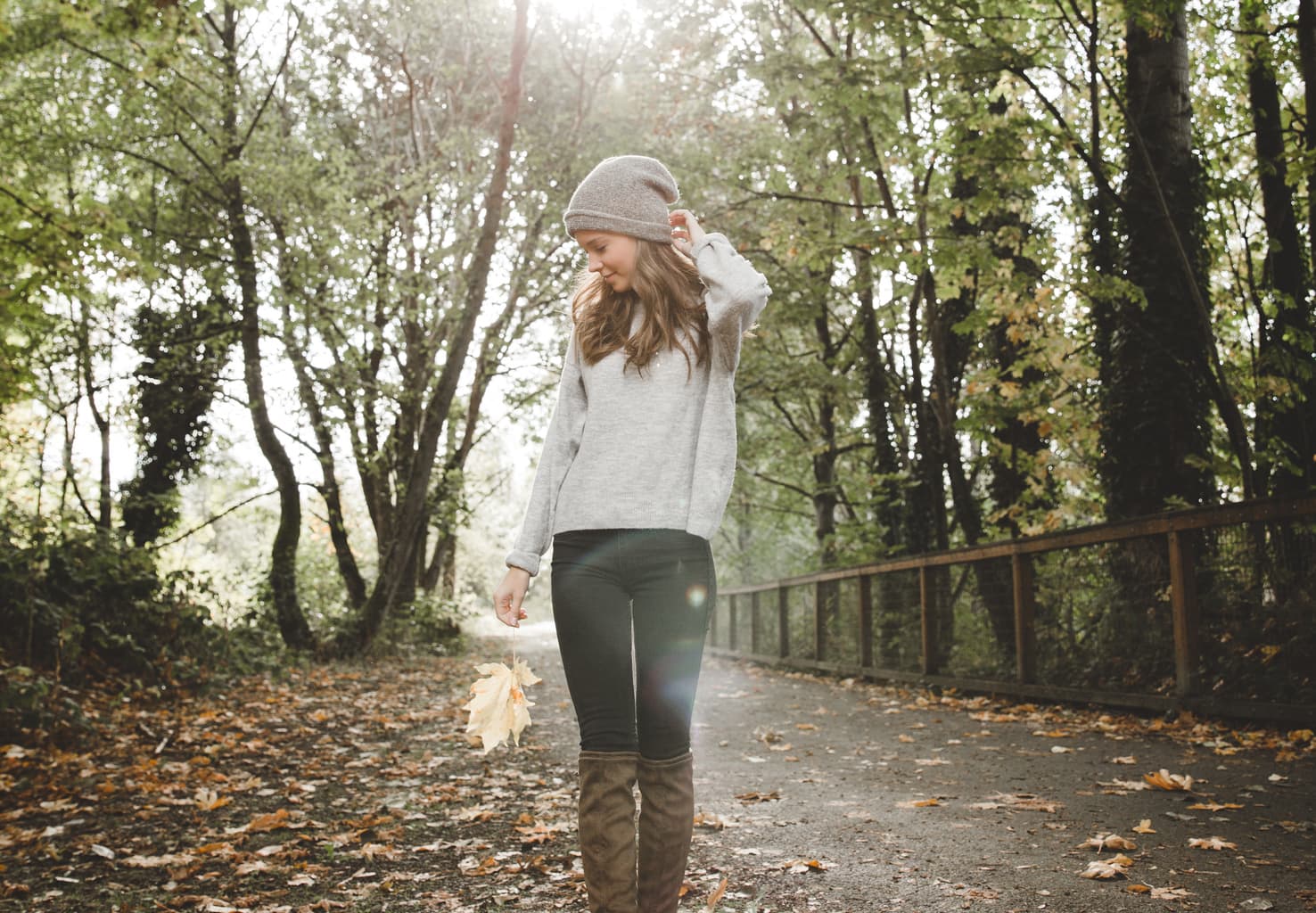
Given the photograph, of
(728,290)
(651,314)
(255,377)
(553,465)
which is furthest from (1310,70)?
(255,377)

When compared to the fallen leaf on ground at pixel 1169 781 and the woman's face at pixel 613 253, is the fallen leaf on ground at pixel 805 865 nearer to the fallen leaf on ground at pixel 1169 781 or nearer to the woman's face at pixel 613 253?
the fallen leaf on ground at pixel 1169 781

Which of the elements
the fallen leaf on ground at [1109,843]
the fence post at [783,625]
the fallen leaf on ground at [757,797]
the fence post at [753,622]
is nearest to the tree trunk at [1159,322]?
the fallen leaf on ground at [757,797]

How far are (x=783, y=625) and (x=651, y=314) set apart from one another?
14.0 metres

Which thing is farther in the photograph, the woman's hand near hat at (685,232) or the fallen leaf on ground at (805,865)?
the fallen leaf on ground at (805,865)

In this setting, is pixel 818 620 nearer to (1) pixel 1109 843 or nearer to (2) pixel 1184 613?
(2) pixel 1184 613

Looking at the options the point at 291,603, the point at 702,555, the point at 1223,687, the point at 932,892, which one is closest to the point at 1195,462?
the point at 1223,687

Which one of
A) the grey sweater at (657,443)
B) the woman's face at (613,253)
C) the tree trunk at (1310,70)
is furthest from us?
the tree trunk at (1310,70)

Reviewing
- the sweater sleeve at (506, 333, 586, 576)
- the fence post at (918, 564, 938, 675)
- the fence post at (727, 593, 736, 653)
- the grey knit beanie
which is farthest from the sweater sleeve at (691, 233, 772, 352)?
the fence post at (727, 593, 736, 653)

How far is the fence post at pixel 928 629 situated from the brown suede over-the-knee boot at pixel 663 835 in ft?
28.7

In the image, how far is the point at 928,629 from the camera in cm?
1076

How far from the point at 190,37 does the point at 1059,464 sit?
9.41 m

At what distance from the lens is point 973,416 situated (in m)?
11.0

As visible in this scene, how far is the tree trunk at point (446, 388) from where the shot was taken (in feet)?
39.8

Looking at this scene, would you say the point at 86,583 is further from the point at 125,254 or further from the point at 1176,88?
the point at 1176,88
